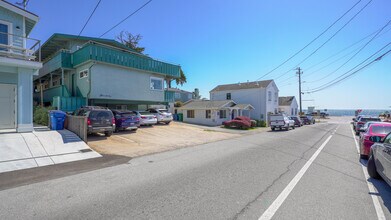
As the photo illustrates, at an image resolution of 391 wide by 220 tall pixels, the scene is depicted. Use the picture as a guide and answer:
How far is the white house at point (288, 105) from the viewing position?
57.1 metres

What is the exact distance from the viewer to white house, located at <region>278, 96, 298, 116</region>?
5709 centimetres

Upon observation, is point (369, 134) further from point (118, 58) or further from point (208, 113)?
point (208, 113)

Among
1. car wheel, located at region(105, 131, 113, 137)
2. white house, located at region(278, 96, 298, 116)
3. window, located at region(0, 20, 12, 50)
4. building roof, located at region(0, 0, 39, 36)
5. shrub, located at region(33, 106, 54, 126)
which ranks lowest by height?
car wheel, located at region(105, 131, 113, 137)

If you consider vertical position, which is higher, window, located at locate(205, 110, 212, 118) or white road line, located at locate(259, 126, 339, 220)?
window, located at locate(205, 110, 212, 118)

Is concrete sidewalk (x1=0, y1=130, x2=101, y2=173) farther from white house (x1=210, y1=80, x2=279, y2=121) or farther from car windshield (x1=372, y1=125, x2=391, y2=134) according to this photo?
white house (x1=210, y1=80, x2=279, y2=121)

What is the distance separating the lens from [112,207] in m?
4.34

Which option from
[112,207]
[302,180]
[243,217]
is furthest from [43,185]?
[302,180]

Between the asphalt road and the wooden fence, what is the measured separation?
4.77 metres

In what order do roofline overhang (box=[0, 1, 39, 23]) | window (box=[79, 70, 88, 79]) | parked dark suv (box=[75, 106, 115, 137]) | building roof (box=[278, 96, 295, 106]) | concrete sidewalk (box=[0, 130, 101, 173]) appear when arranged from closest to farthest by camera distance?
concrete sidewalk (box=[0, 130, 101, 173]) < roofline overhang (box=[0, 1, 39, 23]) < parked dark suv (box=[75, 106, 115, 137]) < window (box=[79, 70, 88, 79]) < building roof (box=[278, 96, 295, 106])

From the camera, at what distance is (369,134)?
9.27 metres

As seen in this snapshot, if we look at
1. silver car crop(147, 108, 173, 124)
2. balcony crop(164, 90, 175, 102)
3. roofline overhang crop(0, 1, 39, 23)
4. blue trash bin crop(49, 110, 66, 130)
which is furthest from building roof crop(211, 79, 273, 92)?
roofline overhang crop(0, 1, 39, 23)

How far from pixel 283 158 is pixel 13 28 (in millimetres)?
16714

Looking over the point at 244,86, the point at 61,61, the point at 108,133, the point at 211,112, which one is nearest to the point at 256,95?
the point at 244,86

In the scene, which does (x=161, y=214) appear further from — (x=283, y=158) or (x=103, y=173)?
(x=283, y=158)
